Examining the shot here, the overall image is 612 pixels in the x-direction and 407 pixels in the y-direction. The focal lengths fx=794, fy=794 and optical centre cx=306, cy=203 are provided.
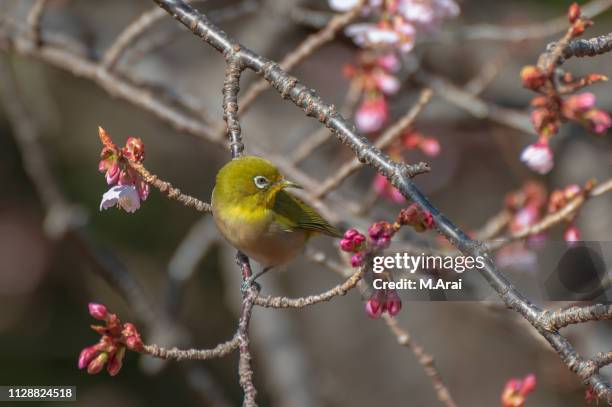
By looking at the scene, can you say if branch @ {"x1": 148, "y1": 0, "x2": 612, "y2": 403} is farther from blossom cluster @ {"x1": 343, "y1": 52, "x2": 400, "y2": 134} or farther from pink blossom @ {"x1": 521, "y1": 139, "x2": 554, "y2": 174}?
blossom cluster @ {"x1": 343, "y1": 52, "x2": 400, "y2": 134}

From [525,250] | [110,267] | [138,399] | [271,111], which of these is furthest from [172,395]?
[525,250]

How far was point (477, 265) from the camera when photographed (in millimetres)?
1835

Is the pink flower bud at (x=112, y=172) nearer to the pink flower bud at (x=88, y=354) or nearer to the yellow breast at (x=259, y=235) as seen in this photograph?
the pink flower bud at (x=88, y=354)

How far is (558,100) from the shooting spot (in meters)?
2.54

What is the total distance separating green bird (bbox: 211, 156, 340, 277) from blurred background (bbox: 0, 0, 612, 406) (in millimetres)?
670

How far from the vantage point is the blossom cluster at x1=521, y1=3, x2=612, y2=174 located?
7.64ft

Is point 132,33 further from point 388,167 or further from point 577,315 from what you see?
point 577,315

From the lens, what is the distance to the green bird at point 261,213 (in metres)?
2.75

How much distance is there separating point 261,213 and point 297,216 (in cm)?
19

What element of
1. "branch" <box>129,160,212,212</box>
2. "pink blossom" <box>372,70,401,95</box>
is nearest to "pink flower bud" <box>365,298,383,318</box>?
"branch" <box>129,160,212,212</box>

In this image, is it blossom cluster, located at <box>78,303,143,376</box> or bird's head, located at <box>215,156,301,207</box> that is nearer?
blossom cluster, located at <box>78,303,143,376</box>

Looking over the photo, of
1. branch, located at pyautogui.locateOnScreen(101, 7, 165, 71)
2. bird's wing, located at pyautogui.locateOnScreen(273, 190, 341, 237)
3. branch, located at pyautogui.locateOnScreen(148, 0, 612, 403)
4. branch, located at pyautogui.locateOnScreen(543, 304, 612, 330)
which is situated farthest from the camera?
branch, located at pyautogui.locateOnScreen(101, 7, 165, 71)

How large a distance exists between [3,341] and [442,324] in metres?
3.67

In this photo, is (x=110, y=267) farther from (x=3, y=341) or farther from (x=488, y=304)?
(x=3, y=341)
